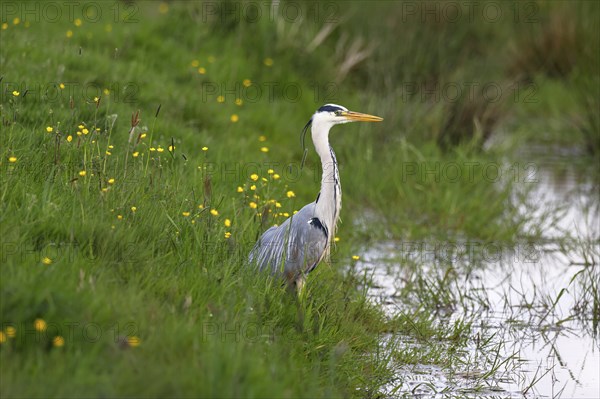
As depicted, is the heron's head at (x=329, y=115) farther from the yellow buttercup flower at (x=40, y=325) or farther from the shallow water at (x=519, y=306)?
the yellow buttercup flower at (x=40, y=325)

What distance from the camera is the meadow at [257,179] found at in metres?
4.12

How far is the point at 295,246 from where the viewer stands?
5750 millimetres

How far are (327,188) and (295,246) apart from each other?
0.43 meters

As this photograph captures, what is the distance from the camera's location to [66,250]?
4652 mm

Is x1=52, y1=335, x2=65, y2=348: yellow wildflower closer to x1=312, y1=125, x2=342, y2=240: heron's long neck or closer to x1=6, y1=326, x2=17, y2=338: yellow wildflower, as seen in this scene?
x1=6, y1=326, x2=17, y2=338: yellow wildflower

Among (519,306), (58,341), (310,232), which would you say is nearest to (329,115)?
(310,232)

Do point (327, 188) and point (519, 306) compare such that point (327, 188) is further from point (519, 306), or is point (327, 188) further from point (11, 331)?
point (11, 331)

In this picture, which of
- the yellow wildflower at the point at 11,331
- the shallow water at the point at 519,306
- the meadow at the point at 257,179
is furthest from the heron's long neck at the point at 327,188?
the yellow wildflower at the point at 11,331

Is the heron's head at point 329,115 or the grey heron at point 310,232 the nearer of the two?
the grey heron at point 310,232

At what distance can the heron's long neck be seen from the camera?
5.91m

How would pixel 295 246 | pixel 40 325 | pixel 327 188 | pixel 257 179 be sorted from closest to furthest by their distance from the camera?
pixel 40 325 → pixel 295 246 → pixel 327 188 → pixel 257 179

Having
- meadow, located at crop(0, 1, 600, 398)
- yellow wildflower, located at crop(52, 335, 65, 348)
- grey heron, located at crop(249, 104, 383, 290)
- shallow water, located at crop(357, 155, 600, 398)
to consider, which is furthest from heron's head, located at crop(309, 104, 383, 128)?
yellow wildflower, located at crop(52, 335, 65, 348)

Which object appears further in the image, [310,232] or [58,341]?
[310,232]

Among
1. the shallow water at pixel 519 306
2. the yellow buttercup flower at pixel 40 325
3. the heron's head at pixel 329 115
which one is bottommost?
the yellow buttercup flower at pixel 40 325
